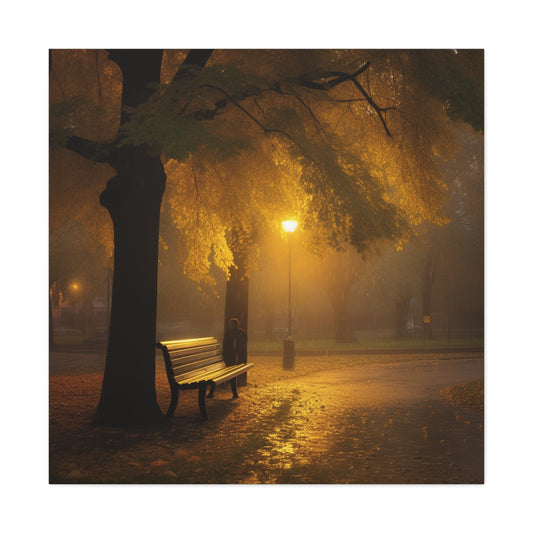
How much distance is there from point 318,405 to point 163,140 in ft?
17.3

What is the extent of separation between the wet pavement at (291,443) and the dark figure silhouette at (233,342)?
1.38 metres

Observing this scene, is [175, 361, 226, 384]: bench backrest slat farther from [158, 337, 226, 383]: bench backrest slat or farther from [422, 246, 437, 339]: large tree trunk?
[422, 246, 437, 339]: large tree trunk

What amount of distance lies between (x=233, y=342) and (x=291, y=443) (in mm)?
5165

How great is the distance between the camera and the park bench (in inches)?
333

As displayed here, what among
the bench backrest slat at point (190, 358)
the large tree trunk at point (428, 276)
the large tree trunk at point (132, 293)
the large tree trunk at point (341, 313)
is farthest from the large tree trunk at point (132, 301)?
the large tree trunk at point (428, 276)

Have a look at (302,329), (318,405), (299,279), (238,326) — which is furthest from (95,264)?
(302,329)

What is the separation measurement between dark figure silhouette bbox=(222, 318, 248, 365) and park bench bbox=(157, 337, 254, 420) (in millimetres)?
1186

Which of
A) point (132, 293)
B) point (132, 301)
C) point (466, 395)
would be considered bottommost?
point (466, 395)

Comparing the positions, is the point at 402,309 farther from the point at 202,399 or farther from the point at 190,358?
the point at 202,399

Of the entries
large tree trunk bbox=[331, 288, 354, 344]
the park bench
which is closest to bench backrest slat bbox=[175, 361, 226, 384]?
the park bench

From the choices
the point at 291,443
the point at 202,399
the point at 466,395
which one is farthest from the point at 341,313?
the point at 291,443

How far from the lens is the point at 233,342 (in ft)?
40.9

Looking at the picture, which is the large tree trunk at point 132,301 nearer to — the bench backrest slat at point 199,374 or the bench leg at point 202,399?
the bench backrest slat at point 199,374

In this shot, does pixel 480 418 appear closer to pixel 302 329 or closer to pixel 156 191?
pixel 156 191
